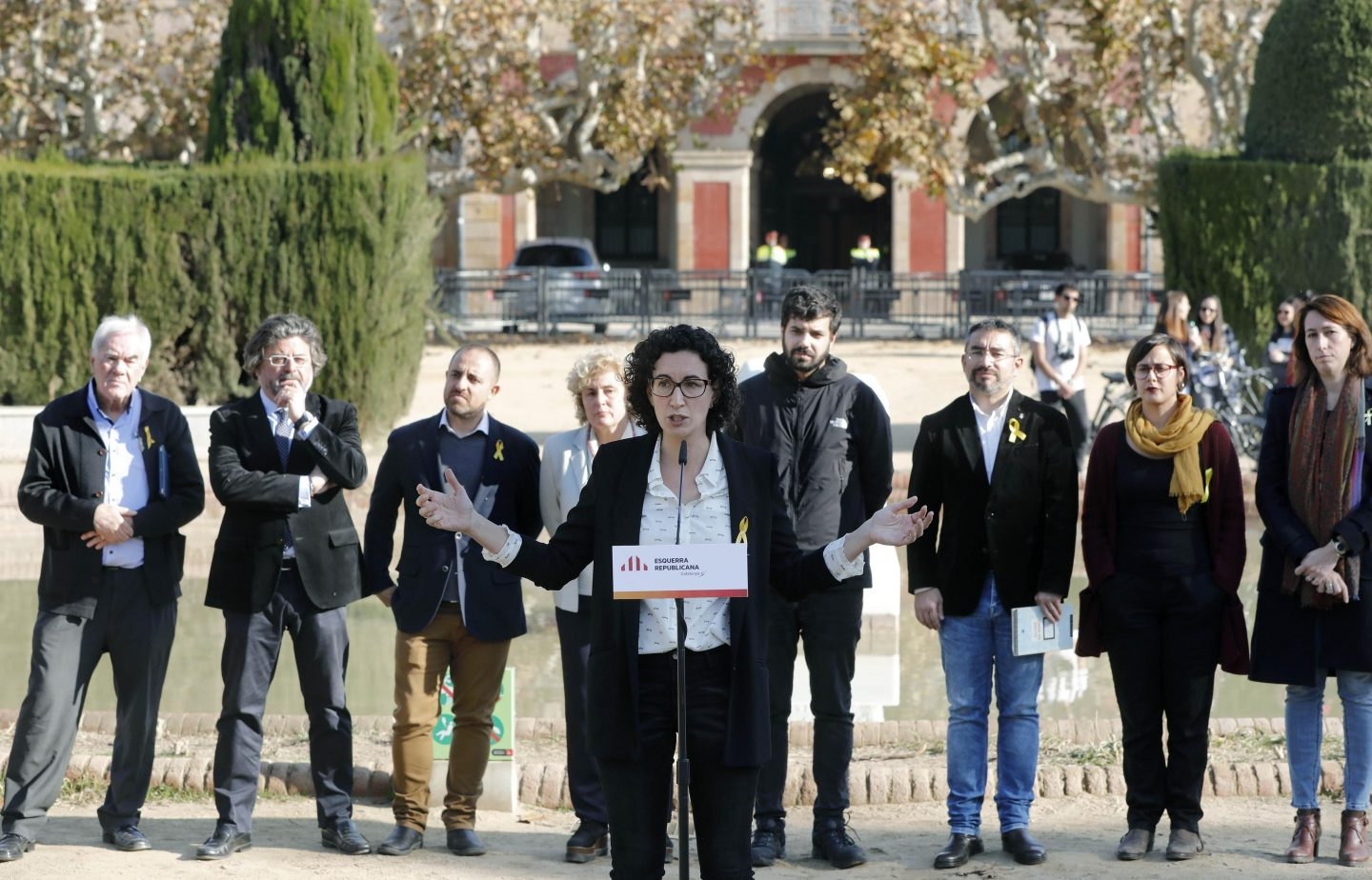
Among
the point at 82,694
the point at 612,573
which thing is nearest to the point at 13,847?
the point at 82,694

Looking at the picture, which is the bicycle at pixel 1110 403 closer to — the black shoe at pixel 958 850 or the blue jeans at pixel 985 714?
the blue jeans at pixel 985 714

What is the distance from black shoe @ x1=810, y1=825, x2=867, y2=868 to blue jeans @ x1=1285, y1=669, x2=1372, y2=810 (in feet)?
4.72

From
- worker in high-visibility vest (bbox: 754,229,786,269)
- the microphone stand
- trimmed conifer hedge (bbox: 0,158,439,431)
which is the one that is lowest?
the microphone stand

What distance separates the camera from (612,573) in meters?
4.71

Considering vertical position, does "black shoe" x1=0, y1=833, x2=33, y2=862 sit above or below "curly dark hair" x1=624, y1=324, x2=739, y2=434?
below

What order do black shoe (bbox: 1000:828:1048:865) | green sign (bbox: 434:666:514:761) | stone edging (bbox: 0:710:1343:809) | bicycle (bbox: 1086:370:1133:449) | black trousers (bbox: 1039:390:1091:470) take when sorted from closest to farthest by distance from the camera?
black shoe (bbox: 1000:828:1048:865) → green sign (bbox: 434:666:514:761) → stone edging (bbox: 0:710:1343:809) → black trousers (bbox: 1039:390:1091:470) → bicycle (bbox: 1086:370:1133:449)

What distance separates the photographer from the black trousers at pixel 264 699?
20.4ft

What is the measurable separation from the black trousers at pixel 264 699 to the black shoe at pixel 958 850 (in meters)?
1.99

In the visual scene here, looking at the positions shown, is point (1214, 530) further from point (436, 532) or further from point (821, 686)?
point (436, 532)

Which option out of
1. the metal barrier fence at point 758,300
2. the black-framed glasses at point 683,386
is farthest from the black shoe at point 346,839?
the metal barrier fence at point 758,300

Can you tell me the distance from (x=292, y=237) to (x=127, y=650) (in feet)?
35.0

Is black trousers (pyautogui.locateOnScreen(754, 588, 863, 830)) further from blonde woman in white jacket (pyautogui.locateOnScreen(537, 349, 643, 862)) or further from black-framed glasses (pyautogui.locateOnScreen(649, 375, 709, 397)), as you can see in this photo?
black-framed glasses (pyautogui.locateOnScreen(649, 375, 709, 397))

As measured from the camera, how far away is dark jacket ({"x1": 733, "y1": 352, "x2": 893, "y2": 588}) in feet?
20.7

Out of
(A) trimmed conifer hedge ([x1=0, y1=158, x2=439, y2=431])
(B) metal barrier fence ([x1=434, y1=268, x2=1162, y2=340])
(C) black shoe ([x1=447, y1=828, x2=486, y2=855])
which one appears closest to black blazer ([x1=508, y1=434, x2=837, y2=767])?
(C) black shoe ([x1=447, y1=828, x2=486, y2=855])
